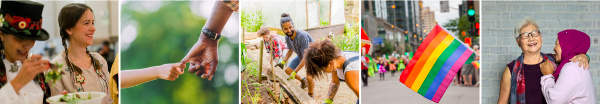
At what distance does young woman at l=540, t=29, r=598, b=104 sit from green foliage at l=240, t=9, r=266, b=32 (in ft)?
10.6

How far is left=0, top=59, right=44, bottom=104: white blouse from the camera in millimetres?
3727

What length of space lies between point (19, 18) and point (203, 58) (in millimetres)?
1949

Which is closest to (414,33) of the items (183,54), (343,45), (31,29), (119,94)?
(343,45)

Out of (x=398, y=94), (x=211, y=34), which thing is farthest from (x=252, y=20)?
(x=398, y=94)

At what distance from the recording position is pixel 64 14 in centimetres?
382

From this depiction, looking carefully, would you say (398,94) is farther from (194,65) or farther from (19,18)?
(19,18)

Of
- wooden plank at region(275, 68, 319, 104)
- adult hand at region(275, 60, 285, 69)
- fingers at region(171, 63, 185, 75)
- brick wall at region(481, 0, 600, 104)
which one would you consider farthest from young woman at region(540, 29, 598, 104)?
fingers at region(171, 63, 185, 75)

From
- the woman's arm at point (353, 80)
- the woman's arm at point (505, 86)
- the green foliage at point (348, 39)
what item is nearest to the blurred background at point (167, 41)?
the green foliage at point (348, 39)

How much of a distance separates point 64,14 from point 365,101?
3.63 meters

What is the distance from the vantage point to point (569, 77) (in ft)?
12.3

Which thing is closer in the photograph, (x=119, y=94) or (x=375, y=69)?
(x=119, y=94)

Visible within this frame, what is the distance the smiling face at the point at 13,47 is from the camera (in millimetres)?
3719

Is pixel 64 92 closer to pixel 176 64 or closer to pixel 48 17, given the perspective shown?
pixel 48 17

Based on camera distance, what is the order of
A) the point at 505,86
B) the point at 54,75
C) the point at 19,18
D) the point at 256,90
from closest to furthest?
1. the point at 19,18
2. the point at 54,75
3. the point at 505,86
4. the point at 256,90
